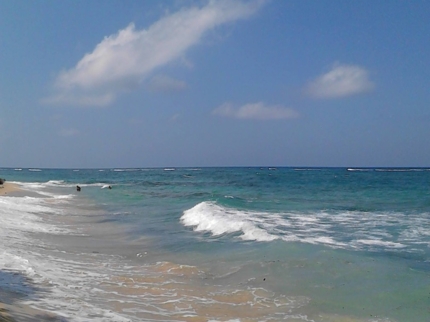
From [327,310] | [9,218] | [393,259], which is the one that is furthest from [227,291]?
[9,218]

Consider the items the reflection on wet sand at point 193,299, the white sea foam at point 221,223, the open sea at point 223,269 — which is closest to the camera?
the reflection on wet sand at point 193,299

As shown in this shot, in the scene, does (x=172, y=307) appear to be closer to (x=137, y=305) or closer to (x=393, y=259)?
(x=137, y=305)

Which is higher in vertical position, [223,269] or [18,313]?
[18,313]

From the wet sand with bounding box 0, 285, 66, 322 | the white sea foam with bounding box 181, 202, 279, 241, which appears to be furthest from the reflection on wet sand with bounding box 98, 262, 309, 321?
the white sea foam with bounding box 181, 202, 279, 241

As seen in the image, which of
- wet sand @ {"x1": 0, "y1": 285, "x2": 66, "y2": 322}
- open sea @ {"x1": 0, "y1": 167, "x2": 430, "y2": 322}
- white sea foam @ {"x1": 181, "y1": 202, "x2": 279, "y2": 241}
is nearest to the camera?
wet sand @ {"x1": 0, "y1": 285, "x2": 66, "y2": 322}

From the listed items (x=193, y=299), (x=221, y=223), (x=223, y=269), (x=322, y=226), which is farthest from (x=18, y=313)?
(x=322, y=226)

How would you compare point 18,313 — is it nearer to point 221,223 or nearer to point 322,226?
point 221,223

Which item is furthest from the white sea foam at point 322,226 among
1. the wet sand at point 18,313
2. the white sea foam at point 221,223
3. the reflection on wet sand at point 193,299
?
the wet sand at point 18,313

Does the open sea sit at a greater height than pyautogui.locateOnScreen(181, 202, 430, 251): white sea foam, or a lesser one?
→ lesser

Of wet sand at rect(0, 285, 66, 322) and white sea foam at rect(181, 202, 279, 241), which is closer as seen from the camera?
wet sand at rect(0, 285, 66, 322)

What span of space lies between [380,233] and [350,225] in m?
2.21

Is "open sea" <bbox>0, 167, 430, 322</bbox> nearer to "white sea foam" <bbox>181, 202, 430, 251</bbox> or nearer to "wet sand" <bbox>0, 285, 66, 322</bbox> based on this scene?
"white sea foam" <bbox>181, 202, 430, 251</bbox>

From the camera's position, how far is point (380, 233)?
1591cm

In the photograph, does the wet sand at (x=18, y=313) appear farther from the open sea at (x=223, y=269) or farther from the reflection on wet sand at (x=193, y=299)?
the reflection on wet sand at (x=193, y=299)
